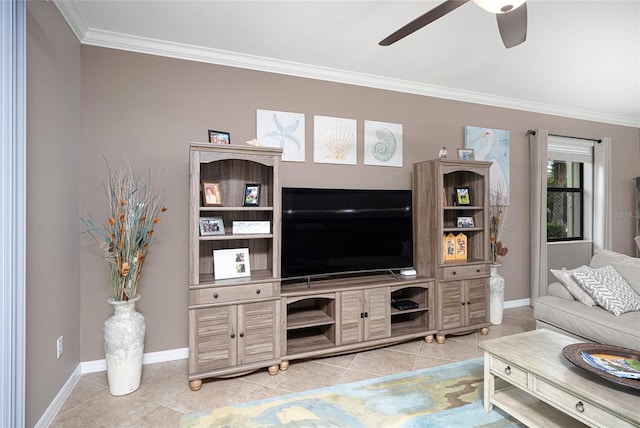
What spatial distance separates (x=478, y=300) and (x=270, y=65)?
121 inches

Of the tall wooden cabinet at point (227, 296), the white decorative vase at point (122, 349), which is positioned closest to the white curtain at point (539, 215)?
the tall wooden cabinet at point (227, 296)

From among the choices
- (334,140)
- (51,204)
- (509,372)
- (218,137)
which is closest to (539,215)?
(334,140)

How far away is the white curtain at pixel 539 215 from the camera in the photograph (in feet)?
14.0

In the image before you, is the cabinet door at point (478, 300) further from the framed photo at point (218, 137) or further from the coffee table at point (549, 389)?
the framed photo at point (218, 137)

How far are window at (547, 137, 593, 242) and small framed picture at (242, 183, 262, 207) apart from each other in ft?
13.7

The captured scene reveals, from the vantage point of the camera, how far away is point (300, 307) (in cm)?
320

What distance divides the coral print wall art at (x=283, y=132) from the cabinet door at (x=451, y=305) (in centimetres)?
188

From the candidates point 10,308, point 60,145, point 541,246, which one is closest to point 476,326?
point 541,246

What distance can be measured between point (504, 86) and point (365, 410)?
3605mm

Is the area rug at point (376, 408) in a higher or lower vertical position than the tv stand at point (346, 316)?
lower

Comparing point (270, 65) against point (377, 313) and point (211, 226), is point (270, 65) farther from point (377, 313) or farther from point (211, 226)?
point (377, 313)

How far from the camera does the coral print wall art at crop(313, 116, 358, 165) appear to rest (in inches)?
131

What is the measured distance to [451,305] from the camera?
10.9ft

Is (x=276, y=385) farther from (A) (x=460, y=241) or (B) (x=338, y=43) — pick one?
(B) (x=338, y=43)
